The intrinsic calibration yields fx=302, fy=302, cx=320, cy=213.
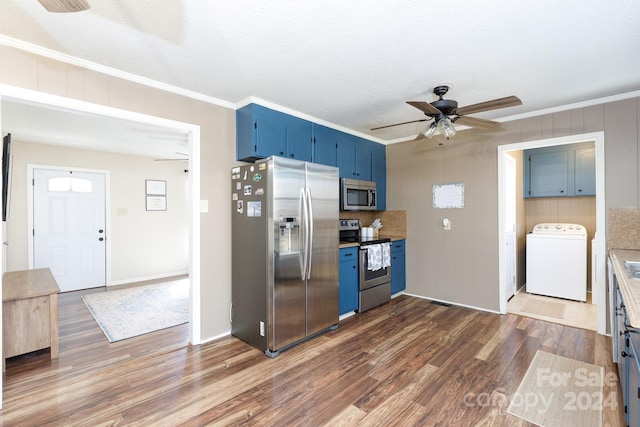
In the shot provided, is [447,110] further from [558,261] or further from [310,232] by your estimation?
[558,261]

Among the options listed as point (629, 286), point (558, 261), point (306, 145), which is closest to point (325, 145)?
point (306, 145)

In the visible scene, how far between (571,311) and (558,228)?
1361 mm

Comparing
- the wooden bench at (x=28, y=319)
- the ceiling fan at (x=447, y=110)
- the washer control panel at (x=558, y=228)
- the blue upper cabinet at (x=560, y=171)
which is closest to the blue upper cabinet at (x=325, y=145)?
the ceiling fan at (x=447, y=110)

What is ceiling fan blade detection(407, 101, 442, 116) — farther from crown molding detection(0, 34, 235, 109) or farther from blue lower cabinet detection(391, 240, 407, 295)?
blue lower cabinet detection(391, 240, 407, 295)

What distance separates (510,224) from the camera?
14.4ft

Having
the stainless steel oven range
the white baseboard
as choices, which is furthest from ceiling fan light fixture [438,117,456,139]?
the white baseboard

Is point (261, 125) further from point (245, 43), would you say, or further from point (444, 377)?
point (444, 377)

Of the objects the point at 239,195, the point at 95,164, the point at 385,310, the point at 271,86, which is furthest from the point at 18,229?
the point at 385,310

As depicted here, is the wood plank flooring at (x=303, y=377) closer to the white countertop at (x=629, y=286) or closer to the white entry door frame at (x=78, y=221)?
the white countertop at (x=629, y=286)

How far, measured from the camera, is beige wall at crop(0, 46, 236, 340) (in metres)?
2.54

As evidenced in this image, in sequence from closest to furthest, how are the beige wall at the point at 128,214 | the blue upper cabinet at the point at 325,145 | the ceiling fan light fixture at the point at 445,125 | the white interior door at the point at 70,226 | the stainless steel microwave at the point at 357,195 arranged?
the ceiling fan light fixture at the point at 445,125 < the blue upper cabinet at the point at 325,145 < the stainless steel microwave at the point at 357,195 < the beige wall at the point at 128,214 < the white interior door at the point at 70,226

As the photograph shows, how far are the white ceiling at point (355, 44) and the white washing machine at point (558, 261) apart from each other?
2.19 metres

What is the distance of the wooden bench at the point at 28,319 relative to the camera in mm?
2602

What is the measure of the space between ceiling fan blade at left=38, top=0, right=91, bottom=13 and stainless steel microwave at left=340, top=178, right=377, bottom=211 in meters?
3.20
